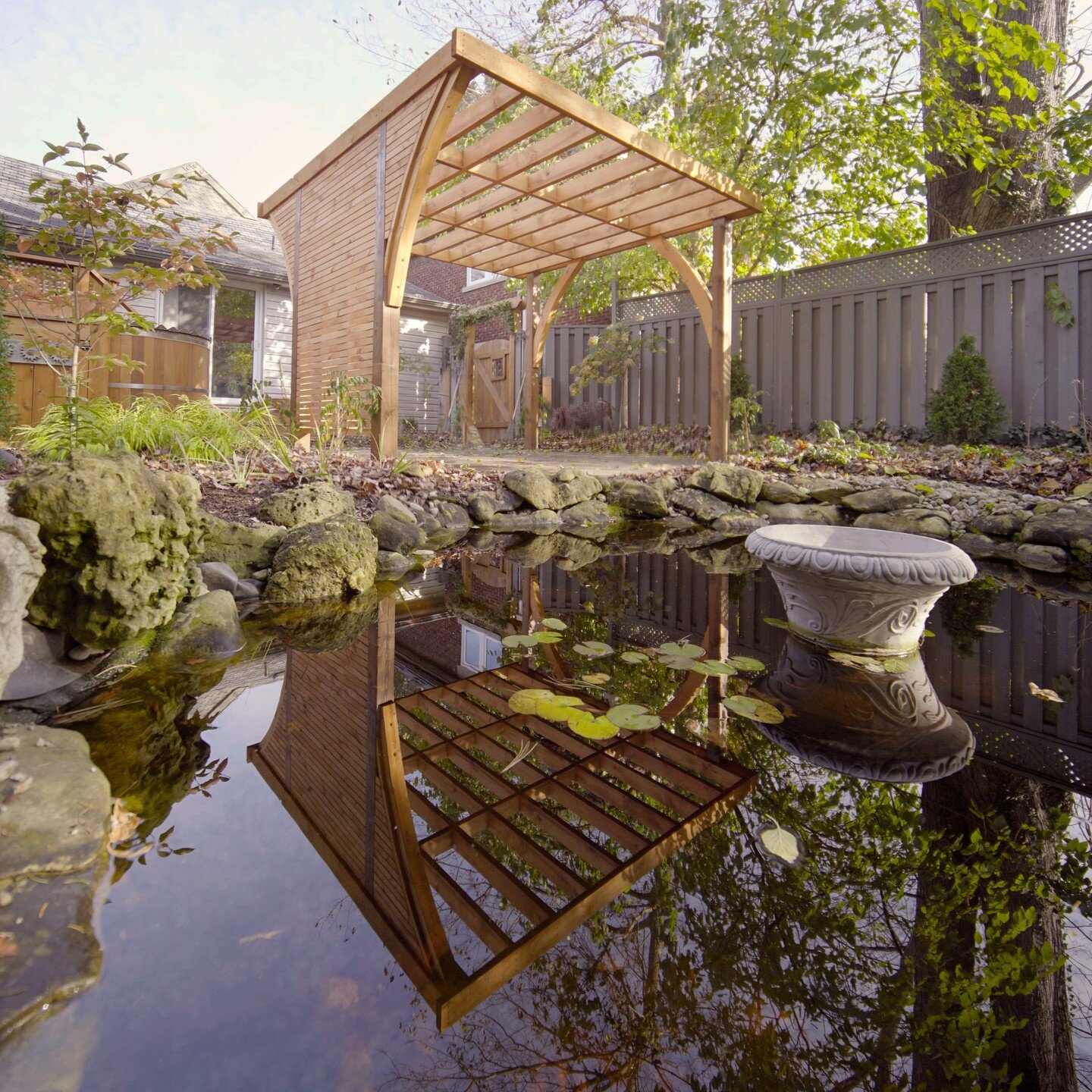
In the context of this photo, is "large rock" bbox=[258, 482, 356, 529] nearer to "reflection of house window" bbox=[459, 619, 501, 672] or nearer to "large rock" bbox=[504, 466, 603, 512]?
"reflection of house window" bbox=[459, 619, 501, 672]

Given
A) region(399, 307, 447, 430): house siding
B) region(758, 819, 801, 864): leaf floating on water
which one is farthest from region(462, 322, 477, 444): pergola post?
region(758, 819, 801, 864): leaf floating on water

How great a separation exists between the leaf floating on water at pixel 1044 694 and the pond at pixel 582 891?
4cm

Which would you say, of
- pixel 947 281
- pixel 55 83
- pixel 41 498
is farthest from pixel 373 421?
pixel 55 83

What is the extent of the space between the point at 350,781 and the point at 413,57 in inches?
473

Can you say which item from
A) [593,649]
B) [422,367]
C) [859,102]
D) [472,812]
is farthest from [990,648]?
[422,367]

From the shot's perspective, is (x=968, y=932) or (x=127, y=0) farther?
(x=127, y=0)

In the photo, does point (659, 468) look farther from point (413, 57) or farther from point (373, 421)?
point (413, 57)

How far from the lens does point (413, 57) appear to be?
10258mm

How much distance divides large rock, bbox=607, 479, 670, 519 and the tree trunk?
5.02 metres

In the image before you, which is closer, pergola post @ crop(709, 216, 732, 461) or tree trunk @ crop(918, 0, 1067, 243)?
tree trunk @ crop(918, 0, 1067, 243)

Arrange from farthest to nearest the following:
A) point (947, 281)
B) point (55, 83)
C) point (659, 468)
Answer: point (55, 83) → point (947, 281) → point (659, 468)

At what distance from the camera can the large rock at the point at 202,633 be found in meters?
2.46

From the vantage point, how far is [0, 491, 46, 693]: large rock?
5.71ft

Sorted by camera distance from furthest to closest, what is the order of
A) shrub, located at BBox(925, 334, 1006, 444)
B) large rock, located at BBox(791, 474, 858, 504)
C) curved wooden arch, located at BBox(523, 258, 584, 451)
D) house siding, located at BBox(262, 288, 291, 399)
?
house siding, located at BBox(262, 288, 291, 399) → curved wooden arch, located at BBox(523, 258, 584, 451) → shrub, located at BBox(925, 334, 1006, 444) → large rock, located at BBox(791, 474, 858, 504)
